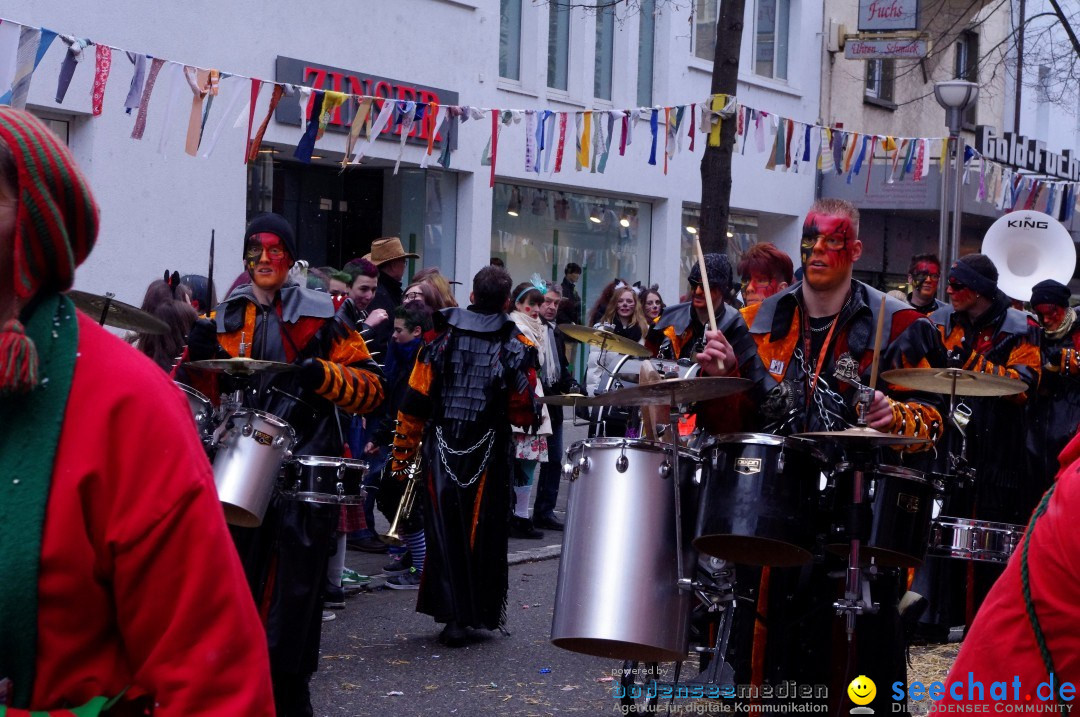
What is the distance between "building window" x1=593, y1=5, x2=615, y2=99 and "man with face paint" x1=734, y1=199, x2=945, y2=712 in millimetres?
13089

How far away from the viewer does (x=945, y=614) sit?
7441mm

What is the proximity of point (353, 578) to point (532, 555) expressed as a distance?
140 cm

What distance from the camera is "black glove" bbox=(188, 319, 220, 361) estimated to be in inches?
216

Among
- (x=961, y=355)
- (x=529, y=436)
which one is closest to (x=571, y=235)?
(x=529, y=436)

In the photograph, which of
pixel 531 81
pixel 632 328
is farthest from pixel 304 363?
pixel 531 81

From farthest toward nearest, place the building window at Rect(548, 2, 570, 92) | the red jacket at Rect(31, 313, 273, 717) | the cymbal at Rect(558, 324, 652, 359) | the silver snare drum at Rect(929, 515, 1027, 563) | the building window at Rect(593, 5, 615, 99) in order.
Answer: the building window at Rect(593, 5, 615, 99) < the building window at Rect(548, 2, 570, 92) < the cymbal at Rect(558, 324, 652, 359) < the silver snare drum at Rect(929, 515, 1027, 563) < the red jacket at Rect(31, 313, 273, 717)

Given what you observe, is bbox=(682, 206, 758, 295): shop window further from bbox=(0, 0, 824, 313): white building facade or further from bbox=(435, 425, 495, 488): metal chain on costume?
bbox=(435, 425, 495, 488): metal chain on costume

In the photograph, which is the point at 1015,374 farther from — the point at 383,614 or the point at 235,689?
the point at 235,689

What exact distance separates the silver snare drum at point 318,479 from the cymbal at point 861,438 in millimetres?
1887

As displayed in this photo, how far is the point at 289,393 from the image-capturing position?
5.52m

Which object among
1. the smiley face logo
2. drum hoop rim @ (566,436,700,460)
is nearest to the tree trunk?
drum hoop rim @ (566,436,700,460)

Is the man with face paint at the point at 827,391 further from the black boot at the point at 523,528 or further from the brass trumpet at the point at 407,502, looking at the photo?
the black boot at the point at 523,528

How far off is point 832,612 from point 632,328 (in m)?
6.64

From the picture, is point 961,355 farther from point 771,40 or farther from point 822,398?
point 771,40
